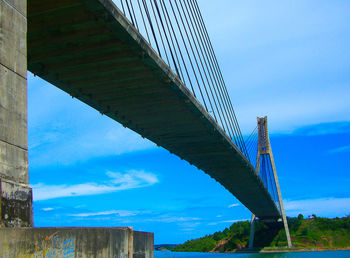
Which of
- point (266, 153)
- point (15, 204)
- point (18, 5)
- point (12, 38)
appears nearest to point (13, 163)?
point (15, 204)

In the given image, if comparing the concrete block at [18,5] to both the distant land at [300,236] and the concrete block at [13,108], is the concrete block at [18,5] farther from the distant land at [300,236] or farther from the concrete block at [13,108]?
the distant land at [300,236]

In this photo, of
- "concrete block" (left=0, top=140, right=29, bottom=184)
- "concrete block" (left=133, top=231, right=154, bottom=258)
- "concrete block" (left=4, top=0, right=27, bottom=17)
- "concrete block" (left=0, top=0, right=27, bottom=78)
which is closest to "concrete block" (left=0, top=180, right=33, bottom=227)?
"concrete block" (left=0, top=140, right=29, bottom=184)

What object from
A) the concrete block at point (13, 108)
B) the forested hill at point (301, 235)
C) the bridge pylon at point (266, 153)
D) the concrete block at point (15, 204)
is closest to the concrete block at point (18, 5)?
the concrete block at point (13, 108)

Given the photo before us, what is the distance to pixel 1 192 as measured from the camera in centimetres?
535

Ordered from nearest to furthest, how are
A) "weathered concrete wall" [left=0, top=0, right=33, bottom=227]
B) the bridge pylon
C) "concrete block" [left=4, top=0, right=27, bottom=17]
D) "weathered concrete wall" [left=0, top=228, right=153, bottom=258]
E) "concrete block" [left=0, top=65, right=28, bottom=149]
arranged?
"weathered concrete wall" [left=0, top=228, right=153, bottom=258] → "weathered concrete wall" [left=0, top=0, right=33, bottom=227] → "concrete block" [left=0, top=65, right=28, bottom=149] → "concrete block" [left=4, top=0, right=27, bottom=17] → the bridge pylon

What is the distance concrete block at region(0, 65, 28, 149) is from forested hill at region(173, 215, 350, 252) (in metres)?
65.4

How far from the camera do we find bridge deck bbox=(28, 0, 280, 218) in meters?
13.0

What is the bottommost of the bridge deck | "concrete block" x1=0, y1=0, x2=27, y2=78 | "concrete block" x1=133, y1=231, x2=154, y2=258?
"concrete block" x1=133, y1=231, x2=154, y2=258

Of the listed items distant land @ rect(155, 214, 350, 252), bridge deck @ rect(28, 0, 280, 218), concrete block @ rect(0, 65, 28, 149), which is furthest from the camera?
distant land @ rect(155, 214, 350, 252)

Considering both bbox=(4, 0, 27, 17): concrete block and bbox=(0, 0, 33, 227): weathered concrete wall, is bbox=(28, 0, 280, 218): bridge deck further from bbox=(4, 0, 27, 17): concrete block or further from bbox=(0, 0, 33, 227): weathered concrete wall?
bbox=(0, 0, 33, 227): weathered concrete wall

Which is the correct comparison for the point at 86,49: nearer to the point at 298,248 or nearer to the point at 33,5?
the point at 33,5

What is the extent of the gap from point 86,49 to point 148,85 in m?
4.10

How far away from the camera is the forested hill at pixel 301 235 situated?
70.6 metres

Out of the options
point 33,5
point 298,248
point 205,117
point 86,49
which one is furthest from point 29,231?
point 298,248
